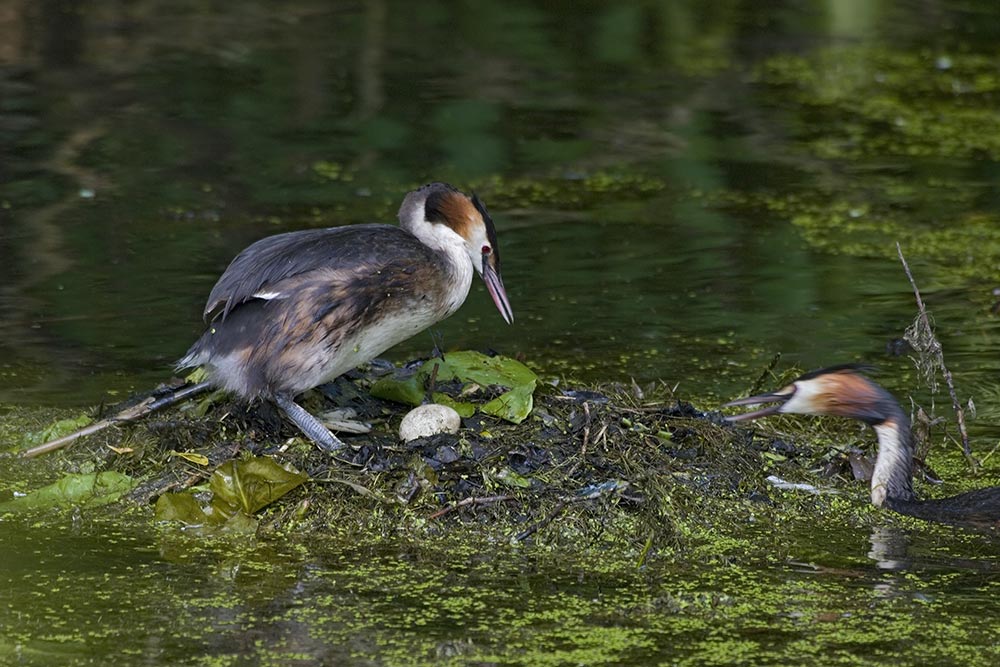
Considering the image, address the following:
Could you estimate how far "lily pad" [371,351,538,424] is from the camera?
5.90m

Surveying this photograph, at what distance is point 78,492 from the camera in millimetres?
5672

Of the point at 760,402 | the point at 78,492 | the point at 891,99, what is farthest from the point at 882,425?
the point at 891,99

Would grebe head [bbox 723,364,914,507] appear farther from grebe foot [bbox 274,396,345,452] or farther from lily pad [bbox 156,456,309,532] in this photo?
lily pad [bbox 156,456,309,532]

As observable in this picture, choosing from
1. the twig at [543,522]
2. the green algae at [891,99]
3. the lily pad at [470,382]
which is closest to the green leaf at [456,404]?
the lily pad at [470,382]

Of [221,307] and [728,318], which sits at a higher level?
[221,307]

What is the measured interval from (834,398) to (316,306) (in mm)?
1866

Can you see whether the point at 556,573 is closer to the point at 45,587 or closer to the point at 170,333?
the point at 45,587

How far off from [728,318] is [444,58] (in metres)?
5.90

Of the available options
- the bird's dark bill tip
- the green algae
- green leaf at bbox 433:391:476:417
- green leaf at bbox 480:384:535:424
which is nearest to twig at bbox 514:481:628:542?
green leaf at bbox 480:384:535:424

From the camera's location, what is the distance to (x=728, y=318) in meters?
7.89

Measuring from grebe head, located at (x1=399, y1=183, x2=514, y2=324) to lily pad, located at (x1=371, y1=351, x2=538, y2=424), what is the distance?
0.69ft

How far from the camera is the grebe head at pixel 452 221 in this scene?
6113 millimetres

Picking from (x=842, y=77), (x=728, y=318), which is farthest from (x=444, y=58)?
(x=728, y=318)

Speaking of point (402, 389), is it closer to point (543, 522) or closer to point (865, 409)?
point (543, 522)
